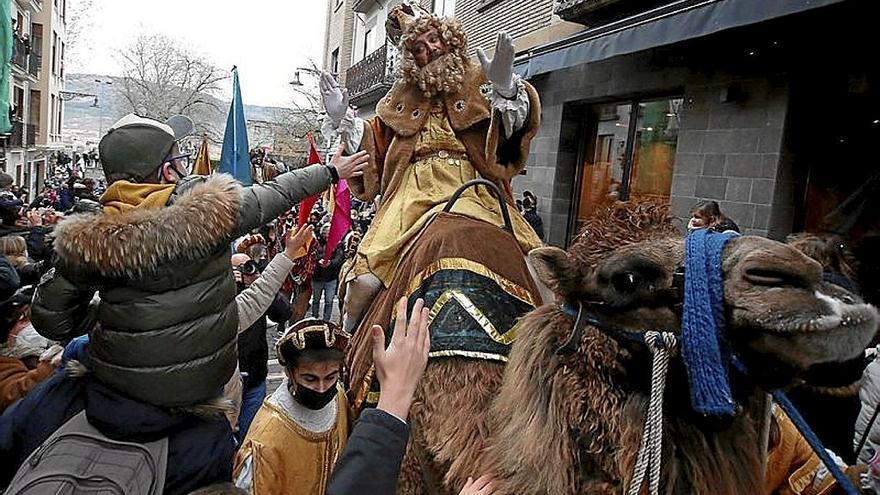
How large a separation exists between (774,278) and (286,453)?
1.97m

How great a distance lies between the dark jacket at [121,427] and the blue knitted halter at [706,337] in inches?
60.5

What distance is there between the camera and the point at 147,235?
6.84ft

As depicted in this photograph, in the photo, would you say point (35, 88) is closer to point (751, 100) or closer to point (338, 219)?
point (338, 219)

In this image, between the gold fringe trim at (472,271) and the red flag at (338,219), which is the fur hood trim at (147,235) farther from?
the red flag at (338,219)

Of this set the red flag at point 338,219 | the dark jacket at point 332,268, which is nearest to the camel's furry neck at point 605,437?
the red flag at point 338,219

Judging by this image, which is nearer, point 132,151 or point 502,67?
point 132,151

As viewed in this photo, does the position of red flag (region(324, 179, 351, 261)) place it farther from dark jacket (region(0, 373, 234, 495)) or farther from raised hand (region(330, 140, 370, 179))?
dark jacket (region(0, 373, 234, 495))

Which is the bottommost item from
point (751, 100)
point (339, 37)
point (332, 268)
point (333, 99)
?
point (332, 268)

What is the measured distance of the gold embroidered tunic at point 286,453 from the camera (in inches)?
105

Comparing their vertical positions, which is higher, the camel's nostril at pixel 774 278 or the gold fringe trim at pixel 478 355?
the camel's nostril at pixel 774 278

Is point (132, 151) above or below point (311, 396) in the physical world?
above

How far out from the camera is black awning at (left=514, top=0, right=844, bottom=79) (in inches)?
213

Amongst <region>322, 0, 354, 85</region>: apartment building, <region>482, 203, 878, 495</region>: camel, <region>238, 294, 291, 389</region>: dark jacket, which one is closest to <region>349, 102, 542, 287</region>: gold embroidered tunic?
<region>482, 203, 878, 495</region>: camel

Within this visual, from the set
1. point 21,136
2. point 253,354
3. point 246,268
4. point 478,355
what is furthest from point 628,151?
point 21,136
